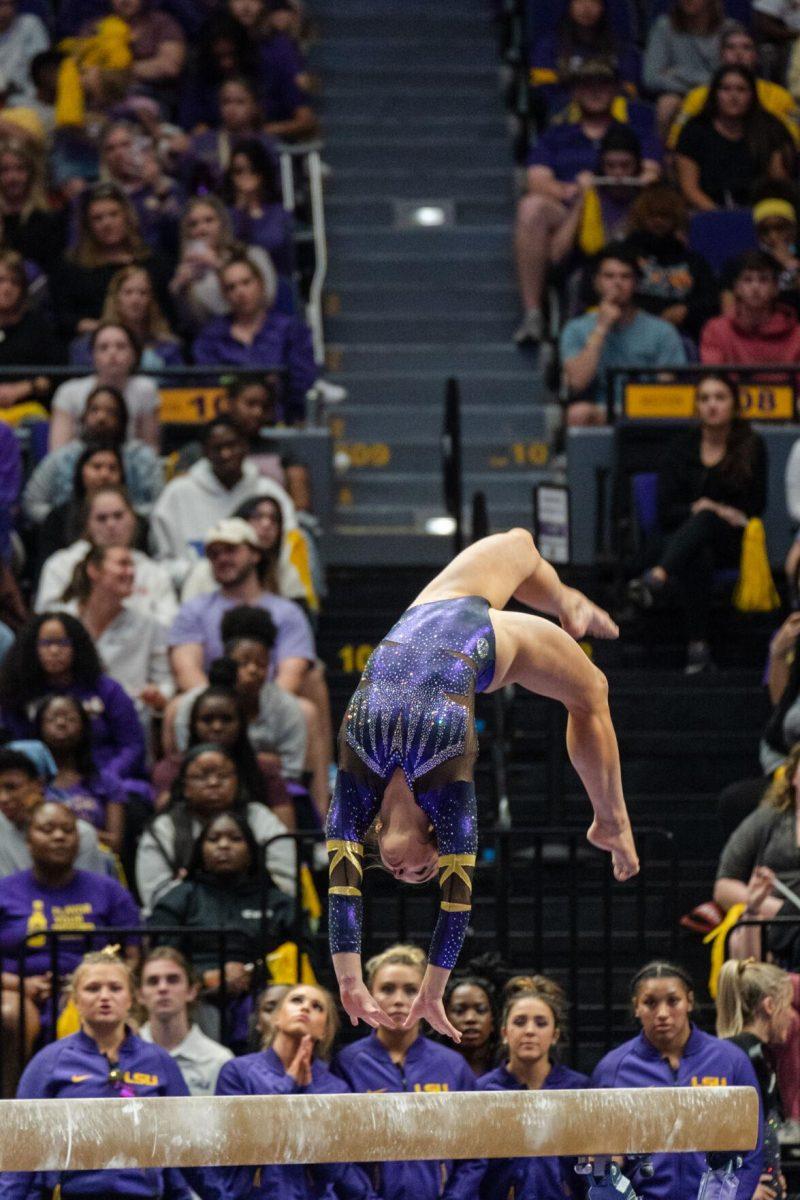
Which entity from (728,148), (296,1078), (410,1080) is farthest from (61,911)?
(728,148)

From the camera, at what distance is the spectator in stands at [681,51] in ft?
43.8

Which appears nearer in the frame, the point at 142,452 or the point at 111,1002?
the point at 111,1002

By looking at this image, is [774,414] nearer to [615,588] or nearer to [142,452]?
[615,588]

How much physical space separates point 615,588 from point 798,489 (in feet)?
3.19

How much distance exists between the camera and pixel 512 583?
5992 millimetres

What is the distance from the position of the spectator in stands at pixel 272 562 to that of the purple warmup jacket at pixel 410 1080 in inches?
99.8

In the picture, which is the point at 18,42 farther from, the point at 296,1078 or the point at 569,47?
the point at 296,1078

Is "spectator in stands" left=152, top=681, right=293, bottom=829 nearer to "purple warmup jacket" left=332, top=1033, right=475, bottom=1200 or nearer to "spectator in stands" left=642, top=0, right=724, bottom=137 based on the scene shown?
"purple warmup jacket" left=332, top=1033, right=475, bottom=1200

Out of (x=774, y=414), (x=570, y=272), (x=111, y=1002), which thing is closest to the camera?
(x=111, y=1002)

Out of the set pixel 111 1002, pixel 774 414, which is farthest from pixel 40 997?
pixel 774 414

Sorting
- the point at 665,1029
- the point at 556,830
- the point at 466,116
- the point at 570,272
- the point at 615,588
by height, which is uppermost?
the point at 466,116

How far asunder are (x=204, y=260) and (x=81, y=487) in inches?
64.5

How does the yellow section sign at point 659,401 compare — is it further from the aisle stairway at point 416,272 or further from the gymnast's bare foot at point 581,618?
the gymnast's bare foot at point 581,618

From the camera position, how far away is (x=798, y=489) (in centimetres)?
1026
